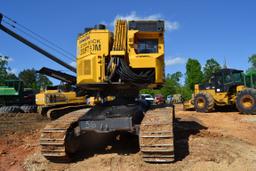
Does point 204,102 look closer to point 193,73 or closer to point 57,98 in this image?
point 57,98

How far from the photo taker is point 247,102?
1972 centimetres

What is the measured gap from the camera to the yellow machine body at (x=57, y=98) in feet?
63.3

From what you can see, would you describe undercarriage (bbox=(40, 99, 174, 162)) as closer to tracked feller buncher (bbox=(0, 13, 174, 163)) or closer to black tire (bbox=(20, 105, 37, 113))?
tracked feller buncher (bbox=(0, 13, 174, 163))

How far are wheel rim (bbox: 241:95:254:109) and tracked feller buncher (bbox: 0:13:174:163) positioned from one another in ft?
36.2

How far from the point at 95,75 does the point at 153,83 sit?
5.03 ft

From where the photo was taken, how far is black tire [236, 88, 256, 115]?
19.5 meters

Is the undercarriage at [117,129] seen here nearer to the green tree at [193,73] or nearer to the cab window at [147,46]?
the cab window at [147,46]

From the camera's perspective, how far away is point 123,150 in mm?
9852

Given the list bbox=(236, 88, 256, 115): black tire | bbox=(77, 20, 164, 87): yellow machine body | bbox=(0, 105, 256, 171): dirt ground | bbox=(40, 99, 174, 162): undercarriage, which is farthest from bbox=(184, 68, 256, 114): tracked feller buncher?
bbox=(40, 99, 174, 162): undercarriage

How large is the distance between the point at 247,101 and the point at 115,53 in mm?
12390

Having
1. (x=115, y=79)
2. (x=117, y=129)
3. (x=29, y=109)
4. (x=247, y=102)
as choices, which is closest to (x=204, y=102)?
(x=247, y=102)

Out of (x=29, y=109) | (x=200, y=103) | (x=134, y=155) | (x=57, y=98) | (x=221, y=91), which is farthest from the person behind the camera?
(x=29, y=109)

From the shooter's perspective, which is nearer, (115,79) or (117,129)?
(117,129)

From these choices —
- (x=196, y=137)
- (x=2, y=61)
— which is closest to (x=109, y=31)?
(x=196, y=137)
